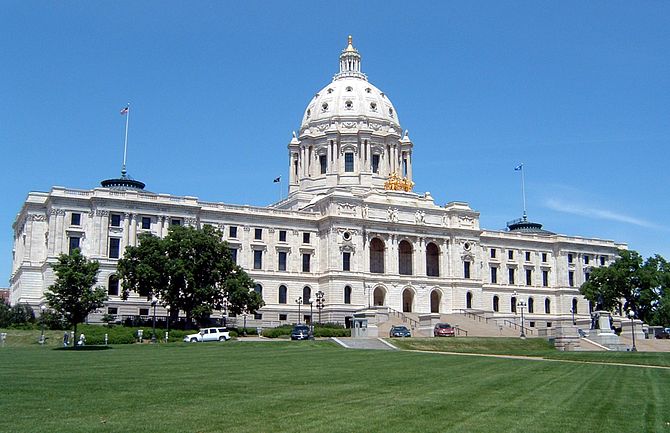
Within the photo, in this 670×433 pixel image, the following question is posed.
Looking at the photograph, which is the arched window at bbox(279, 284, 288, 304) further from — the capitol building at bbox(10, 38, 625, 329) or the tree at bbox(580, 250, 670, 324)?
the tree at bbox(580, 250, 670, 324)

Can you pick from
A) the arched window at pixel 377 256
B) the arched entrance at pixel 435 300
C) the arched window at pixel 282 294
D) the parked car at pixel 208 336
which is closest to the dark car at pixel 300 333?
the parked car at pixel 208 336

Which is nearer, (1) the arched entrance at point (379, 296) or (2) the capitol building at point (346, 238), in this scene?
(2) the capitol building at point (346, 238)

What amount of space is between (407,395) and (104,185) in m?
82.4

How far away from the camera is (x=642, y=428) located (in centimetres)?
1803

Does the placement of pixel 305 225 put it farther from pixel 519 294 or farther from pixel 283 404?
pixel 283 404

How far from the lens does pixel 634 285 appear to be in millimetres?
98688

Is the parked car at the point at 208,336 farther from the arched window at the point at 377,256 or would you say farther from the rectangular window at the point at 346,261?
the arched window at the point at 377,256

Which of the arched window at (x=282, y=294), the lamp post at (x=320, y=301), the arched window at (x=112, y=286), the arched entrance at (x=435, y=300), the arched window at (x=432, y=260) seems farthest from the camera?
the arched window at (x=432, y=260)

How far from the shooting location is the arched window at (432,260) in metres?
110

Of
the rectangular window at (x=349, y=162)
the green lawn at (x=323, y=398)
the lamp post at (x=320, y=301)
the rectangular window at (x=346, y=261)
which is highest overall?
the rectangular window at (x=349, y=162)

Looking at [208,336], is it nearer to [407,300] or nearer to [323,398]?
[407,300]

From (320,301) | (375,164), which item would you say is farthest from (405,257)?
(320,301)

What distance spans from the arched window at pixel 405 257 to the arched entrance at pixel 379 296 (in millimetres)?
6599

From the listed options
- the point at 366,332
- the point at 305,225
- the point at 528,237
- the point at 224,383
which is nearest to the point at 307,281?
the point at 305,225
